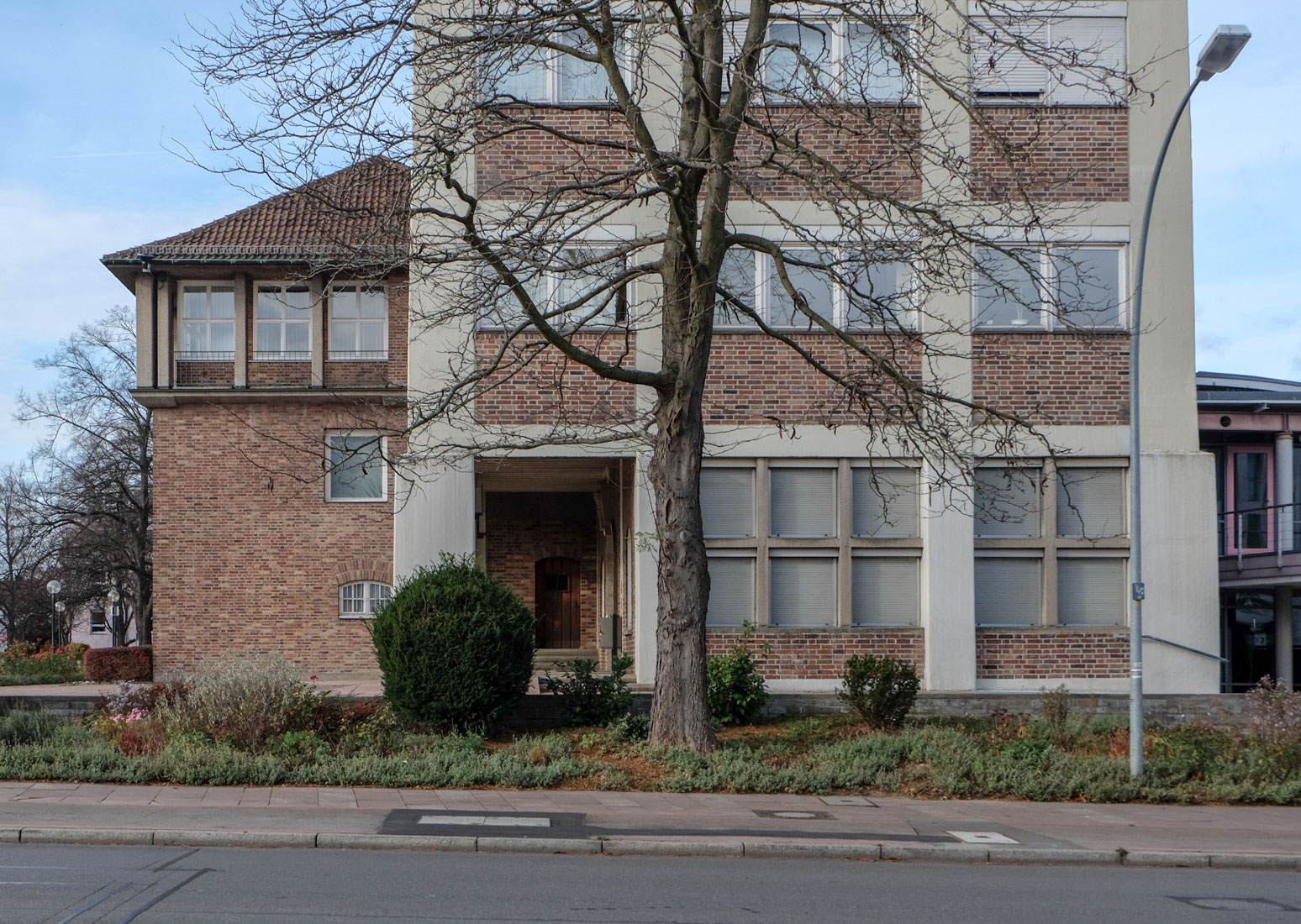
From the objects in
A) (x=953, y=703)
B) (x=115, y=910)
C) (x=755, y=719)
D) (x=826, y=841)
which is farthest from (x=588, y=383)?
(x=115, y=910)

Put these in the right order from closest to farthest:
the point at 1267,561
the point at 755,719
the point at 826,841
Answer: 1. the point at 826,841
2. the point at 755,719
3. the point at 1267,561

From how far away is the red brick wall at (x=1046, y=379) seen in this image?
730 inches

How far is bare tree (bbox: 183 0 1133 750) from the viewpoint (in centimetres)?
1265

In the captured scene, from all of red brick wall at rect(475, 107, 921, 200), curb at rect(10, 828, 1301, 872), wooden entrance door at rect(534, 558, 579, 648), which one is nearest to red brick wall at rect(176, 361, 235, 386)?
wooden entrance door at rect(534, 558, 579, 648)

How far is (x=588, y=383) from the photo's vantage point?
1819 centimetres

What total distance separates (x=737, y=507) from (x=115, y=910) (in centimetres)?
1218

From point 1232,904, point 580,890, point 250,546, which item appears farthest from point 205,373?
point 1232,904

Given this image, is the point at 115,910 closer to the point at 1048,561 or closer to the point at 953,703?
the point at 953,703

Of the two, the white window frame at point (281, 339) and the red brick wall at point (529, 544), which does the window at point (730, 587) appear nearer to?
the red brick wall at point (529, 544)

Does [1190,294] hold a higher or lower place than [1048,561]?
higher

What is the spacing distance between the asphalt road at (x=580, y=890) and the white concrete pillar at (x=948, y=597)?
8.07m

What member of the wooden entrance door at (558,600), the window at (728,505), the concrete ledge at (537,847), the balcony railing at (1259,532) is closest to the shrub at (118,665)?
the wooden entrance door at (558,600)

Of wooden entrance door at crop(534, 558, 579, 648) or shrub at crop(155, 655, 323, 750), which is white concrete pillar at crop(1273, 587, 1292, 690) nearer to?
wooden entrance door at crop(534, 558, 579, 648)

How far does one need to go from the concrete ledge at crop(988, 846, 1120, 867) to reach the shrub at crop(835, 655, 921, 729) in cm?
503
